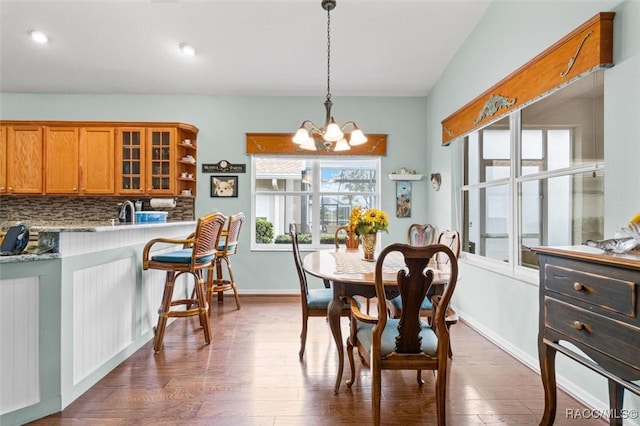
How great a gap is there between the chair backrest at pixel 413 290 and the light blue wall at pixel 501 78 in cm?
98

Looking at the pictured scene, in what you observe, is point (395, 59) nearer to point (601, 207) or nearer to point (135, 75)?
point (601, 207)

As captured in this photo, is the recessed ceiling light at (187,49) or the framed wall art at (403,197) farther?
the framed wall art at (403,197)

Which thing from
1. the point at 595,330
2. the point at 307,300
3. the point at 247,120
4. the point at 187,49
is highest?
the point at 187,49

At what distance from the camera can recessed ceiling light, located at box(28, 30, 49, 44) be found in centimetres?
336

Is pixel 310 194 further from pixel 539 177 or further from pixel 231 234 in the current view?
pixel 539 177

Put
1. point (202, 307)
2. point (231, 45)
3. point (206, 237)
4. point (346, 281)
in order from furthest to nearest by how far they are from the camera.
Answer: point (231, 45)
point (202, 307)
point (206, 237)
point (346, 281)

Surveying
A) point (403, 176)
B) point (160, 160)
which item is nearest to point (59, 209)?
point (160, 160)

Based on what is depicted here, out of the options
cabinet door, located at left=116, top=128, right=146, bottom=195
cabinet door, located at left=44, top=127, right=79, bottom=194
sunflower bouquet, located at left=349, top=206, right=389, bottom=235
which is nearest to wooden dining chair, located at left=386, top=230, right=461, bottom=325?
sunflower bouquet, located at left=349, top=206, right=389, bottom=235

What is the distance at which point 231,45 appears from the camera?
3564 mm

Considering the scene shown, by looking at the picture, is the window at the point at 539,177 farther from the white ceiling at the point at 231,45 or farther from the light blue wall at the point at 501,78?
the white ceiling at the point at 231,45

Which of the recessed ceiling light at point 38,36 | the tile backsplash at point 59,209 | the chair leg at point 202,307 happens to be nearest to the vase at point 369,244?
the chair leg at point 202,307

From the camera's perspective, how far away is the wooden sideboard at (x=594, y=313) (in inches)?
45.8

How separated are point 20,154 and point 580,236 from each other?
5.97m

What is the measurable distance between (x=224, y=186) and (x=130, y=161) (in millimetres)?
1213
